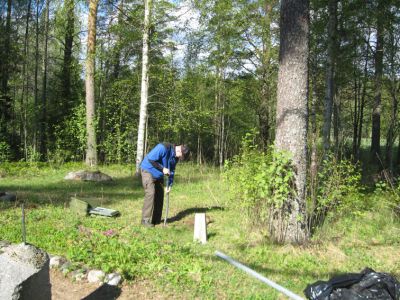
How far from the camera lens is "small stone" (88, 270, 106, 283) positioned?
4566 millimetres

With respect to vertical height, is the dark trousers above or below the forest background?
below

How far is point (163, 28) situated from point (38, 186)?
653cm

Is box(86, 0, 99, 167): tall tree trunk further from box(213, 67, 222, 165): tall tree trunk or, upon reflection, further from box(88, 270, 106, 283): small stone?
box(88, 270, 106, 283): small stone

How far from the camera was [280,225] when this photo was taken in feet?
19.1

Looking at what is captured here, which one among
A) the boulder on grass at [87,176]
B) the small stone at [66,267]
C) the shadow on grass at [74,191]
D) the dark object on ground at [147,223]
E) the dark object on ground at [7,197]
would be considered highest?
the boulder on grass at [87,176]

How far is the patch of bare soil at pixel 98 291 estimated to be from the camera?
431 cm

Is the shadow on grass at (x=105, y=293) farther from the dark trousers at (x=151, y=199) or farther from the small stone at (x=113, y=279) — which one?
the dark trousers at (x=151, y=199)

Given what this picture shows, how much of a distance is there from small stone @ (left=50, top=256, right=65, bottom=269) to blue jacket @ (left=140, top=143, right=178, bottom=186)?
2.53 m

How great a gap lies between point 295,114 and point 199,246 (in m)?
2.52

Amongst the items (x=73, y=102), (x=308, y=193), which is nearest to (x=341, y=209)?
(x=308, y=193)

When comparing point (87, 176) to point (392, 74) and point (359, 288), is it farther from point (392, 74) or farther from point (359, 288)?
point (392, 74)

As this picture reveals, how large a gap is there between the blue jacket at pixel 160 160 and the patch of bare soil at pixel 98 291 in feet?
9.09

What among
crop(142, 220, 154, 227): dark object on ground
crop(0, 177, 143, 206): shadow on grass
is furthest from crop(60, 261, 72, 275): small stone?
crop(0, 177, 143, 206): shadow on grass

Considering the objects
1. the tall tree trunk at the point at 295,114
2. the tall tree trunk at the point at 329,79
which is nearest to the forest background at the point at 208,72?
the tall tree trunk at the point at 329,79
